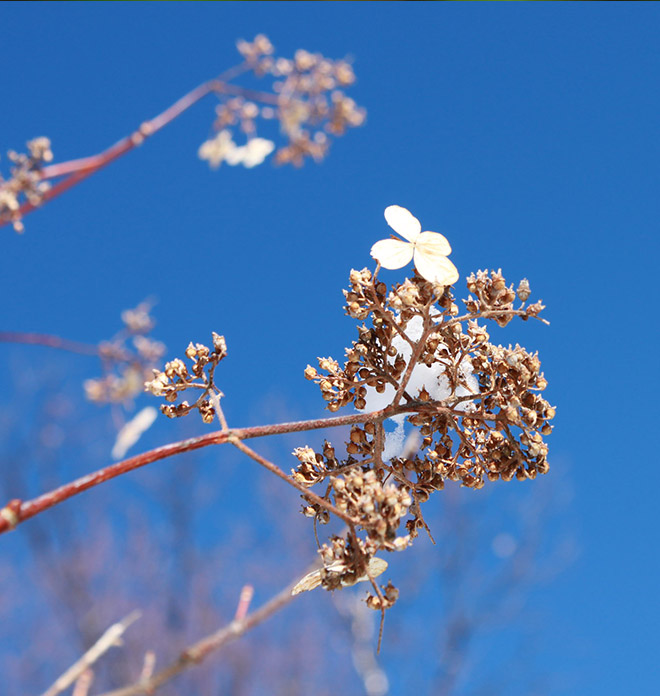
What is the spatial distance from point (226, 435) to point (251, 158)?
2424 mm

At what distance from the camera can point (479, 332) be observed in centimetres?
134

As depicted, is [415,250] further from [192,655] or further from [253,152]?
[253,152]

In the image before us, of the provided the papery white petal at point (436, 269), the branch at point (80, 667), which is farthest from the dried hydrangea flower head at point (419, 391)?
the branch at point (80, 667)

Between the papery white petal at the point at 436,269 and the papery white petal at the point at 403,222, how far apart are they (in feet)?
0.17

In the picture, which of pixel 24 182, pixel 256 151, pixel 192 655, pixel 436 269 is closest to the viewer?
pixel 192 655

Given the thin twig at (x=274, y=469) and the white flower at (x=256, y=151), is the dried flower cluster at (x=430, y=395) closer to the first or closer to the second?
the thin twig at (x=274, y=469)

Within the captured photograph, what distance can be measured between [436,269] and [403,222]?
0.39 feet

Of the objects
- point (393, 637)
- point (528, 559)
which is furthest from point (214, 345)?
point (528, 559)

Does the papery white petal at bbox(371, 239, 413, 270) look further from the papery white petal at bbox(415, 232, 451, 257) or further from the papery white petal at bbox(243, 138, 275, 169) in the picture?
the papery white petal at bbox(243, 138, 275, 169)

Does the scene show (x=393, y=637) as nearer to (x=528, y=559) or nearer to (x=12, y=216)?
(x=528, y=559)

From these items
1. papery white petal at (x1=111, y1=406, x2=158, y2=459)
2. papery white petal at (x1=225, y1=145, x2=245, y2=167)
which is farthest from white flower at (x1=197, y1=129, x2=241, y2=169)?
papery white petal at (x1=111, y1=406, x2=158, y2=459)

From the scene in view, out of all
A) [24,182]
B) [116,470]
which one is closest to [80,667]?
[116,470]

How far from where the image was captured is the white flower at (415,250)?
118cm

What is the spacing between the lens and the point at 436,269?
119 centimetres
